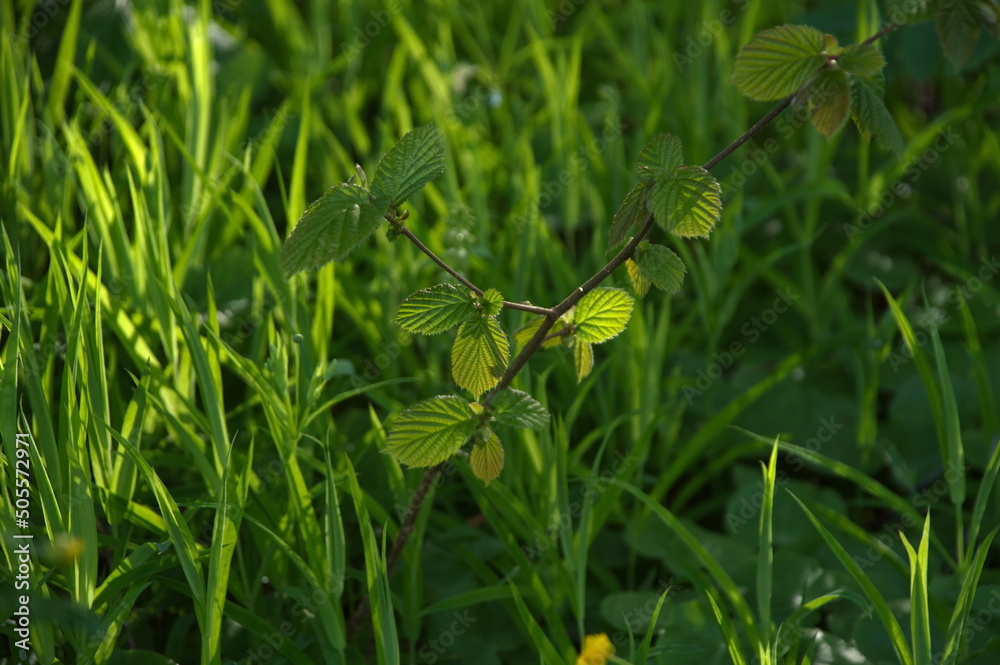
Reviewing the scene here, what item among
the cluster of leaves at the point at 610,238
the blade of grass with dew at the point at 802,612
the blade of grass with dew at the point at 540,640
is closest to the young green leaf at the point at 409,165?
the cluster of leaves at the point at 610,238

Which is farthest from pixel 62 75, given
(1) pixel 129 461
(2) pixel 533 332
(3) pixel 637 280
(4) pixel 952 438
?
(4) pixel 952 438

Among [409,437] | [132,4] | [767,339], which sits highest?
[132,4]

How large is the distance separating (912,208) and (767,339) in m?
0.48

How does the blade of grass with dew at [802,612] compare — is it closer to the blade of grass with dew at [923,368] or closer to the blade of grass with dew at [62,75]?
the blade of grass with dew at [923,368]

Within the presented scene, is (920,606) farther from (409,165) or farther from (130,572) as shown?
(130,572)

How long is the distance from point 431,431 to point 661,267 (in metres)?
0.32

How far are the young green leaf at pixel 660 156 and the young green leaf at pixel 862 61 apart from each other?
0.24m

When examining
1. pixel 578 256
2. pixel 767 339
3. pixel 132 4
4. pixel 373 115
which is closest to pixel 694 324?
pixel 767 339

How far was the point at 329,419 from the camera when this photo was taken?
134 cm

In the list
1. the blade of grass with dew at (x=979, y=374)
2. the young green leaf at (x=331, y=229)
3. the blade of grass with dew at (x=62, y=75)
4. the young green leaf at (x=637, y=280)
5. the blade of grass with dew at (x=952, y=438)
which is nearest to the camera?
the young green leaf at (x=331, y=229)

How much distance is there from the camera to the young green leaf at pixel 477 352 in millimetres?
946

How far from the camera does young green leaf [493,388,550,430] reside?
1.00 m

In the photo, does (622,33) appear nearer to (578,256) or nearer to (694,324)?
(578,256)

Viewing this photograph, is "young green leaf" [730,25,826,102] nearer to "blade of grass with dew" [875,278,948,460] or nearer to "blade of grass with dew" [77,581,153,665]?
"blade of grass with dew" [875,278,948,460]
